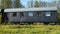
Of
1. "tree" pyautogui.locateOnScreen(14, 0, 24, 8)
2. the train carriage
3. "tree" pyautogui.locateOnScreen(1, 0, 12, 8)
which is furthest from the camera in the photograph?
"tree" pyautogui.locateOnScreen(14, 0, 24, 8)

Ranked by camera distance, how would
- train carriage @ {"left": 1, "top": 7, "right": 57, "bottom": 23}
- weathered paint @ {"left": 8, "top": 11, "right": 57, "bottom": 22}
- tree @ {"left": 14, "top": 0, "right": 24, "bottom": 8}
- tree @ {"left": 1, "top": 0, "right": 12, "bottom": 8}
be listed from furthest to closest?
tree @ {"left": 14, "top": 0, "right": 24, "bottom": 8} < tree @ {"left": 1, "top": 0, "right": 12, "bottom": 8} < train carriage @ {"left": 1, "top": 7, "right": 57, "bottom": 23} < weathered paint @ {"left": 8, "top": 11, "right": 57, "bottom": 22}

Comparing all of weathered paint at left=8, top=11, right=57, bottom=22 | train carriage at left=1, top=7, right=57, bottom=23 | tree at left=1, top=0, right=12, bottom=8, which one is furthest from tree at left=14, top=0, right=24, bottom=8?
weathered paint at left=8, top=11, right=57, bottom=22

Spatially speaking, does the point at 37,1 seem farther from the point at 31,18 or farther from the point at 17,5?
the point at 31,18

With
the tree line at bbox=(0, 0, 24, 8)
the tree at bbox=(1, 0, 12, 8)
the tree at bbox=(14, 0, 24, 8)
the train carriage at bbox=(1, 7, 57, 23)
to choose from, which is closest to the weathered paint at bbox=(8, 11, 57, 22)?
the train carriage at bbox=(1, 7, 57, 23)

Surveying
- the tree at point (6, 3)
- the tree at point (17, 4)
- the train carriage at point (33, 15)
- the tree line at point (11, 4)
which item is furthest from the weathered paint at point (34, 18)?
the tree at point (17, 4)

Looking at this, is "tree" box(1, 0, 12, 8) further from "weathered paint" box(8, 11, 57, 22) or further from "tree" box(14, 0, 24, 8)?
"weathered paint" box(8, 11, 57, 22)

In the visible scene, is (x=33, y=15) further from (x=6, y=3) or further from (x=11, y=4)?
(x=11, y=4)

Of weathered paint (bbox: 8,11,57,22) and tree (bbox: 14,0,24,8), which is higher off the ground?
tree (bbox: 14,0,24,8)

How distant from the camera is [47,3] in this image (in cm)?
5231

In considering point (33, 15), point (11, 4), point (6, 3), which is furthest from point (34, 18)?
point (11, 4)

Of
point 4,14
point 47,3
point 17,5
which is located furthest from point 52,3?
point 4,14

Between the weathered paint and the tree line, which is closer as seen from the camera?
the weathered paint

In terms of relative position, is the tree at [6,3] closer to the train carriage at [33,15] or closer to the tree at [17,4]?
the tree at [17,4]

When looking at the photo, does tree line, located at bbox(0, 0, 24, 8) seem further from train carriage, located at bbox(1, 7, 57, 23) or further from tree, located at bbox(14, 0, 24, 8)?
train carriage, located at bbox(1, 7, 57, 23)
